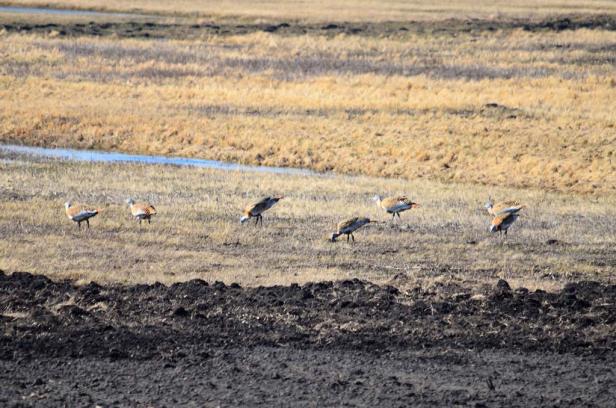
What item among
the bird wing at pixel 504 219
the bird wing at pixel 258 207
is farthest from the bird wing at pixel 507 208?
the bird wing at pixel 258 207

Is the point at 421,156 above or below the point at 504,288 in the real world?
below

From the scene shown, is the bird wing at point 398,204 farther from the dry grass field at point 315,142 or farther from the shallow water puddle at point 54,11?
the shallow water puddle at point 54,11

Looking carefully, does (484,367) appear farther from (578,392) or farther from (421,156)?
(421,156)

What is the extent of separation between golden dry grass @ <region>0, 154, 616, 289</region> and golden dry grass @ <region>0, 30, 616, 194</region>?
12.8 ft

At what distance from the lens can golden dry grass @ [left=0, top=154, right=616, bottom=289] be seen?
17297mm

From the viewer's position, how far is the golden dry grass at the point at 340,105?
30.8m

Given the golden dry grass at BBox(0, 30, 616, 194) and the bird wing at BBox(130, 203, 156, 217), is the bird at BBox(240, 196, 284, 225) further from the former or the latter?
the golden dry grass at BBox(0, 30, 616, 194)

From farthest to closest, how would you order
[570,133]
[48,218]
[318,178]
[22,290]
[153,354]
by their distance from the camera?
1. [570,133]
2. [318,178]
3. [48,218]
4. [22,290]
5. [153,354]

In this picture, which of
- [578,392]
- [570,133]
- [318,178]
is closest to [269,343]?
[578,392]

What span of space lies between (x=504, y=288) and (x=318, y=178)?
13.1 metres

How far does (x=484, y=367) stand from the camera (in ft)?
39.7

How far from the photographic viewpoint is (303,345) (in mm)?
12750

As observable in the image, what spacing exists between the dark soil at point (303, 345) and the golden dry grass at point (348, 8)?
5637cm

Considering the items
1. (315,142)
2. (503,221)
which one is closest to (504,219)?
(503,221)
